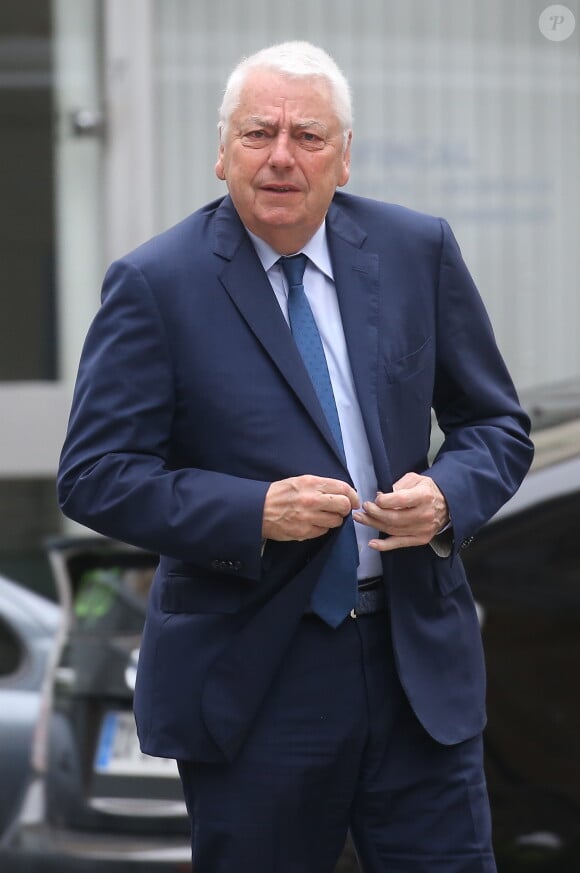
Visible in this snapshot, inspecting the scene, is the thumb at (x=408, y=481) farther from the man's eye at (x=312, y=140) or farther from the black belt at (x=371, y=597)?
the man's eye at (x=312, y=140)

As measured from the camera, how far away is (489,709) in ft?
10.9

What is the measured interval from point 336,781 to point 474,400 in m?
0.64

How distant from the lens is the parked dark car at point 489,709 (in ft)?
10.9

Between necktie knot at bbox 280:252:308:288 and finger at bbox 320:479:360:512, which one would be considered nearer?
finger at bbox 320:479:360:512

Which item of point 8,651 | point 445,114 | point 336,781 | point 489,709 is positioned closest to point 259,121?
point 336,781

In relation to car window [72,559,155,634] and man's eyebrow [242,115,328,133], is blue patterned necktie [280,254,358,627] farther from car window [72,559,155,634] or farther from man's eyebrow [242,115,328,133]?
car window [72,559,155,634]

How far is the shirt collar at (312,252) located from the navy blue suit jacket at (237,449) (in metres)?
0.02

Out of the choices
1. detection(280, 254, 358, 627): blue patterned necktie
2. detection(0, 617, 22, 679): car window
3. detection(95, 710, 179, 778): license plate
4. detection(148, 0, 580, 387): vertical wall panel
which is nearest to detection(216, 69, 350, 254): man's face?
detection(280, 254, 358, 627): blue patterned necktie

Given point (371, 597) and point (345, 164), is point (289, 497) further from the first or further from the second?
point (345, 164)

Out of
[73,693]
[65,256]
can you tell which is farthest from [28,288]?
[73,693]

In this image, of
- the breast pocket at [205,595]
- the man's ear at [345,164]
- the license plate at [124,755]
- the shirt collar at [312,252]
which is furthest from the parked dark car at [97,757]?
the man's ear at [345,164]

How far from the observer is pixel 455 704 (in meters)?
2.45

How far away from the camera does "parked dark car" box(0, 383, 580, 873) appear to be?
10.9 feet

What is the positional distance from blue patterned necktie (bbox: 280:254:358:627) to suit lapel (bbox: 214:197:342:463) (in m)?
0.03
